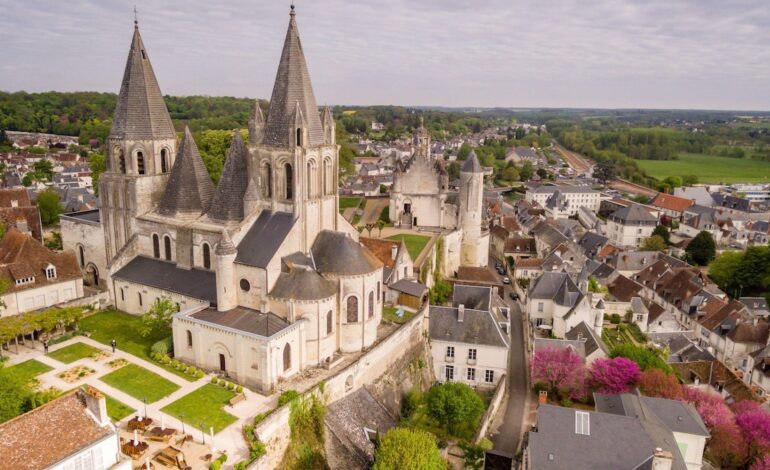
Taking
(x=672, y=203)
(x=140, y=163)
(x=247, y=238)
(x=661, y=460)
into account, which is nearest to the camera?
(x=661, y=460)

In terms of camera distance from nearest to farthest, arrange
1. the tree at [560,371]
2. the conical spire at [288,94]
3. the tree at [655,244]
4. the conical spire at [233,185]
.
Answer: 1. the conical spire at [288,94]
2. the conical spire at [233,185]
3. the tree at [560,371]
4. the tree at [655,244]

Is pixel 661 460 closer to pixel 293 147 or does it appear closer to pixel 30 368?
pixel 293 147

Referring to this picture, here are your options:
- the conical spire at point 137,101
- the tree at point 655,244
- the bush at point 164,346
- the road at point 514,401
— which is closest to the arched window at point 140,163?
the conical spire at point 137,101

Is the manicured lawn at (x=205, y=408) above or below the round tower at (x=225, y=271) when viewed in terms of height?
below

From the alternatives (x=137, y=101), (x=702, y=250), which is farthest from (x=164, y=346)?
(x=702, y=250)

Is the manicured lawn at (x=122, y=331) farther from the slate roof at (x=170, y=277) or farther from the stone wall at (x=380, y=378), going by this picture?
the stone wall at (x=380, y=378)
